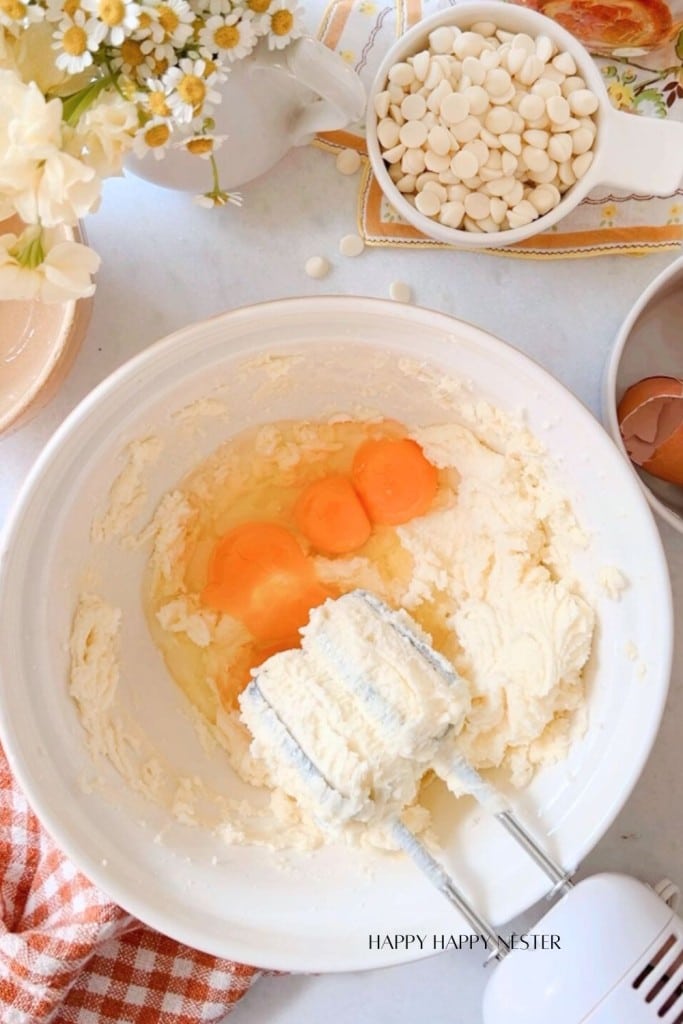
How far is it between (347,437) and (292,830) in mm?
381

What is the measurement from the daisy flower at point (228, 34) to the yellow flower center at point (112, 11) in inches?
2.9

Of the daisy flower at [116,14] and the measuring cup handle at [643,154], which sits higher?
the daisy flower at [116,14]

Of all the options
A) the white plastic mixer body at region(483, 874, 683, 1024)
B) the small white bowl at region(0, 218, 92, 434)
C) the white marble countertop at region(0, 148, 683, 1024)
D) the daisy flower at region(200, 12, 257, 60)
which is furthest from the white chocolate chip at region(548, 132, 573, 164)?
the white plastic mixer body at region(483, 874, 683, 1024)

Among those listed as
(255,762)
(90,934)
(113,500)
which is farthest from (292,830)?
(113,500)

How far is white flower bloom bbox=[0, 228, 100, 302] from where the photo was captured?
0.59 m

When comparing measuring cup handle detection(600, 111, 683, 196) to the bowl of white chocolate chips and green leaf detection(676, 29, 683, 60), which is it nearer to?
the bowl of white chocolate chips

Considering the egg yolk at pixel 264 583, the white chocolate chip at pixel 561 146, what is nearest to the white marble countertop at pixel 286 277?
the white chocolate chip at pixel 561 146

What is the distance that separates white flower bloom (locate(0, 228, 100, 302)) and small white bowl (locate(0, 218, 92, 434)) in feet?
0.63

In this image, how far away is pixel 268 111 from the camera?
78 cm

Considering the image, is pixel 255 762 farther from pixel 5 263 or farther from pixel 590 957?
pixel 5 263

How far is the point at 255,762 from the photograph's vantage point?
3.03 ft

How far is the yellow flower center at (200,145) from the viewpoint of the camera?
0.66 m

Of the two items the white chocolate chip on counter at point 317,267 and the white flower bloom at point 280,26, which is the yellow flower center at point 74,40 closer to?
the white flower bloom at point 280,26

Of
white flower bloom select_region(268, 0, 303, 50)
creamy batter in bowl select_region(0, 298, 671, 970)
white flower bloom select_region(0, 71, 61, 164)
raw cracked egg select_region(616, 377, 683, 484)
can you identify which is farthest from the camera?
raw cracked egg select_region(616, 377, 683, 484)
